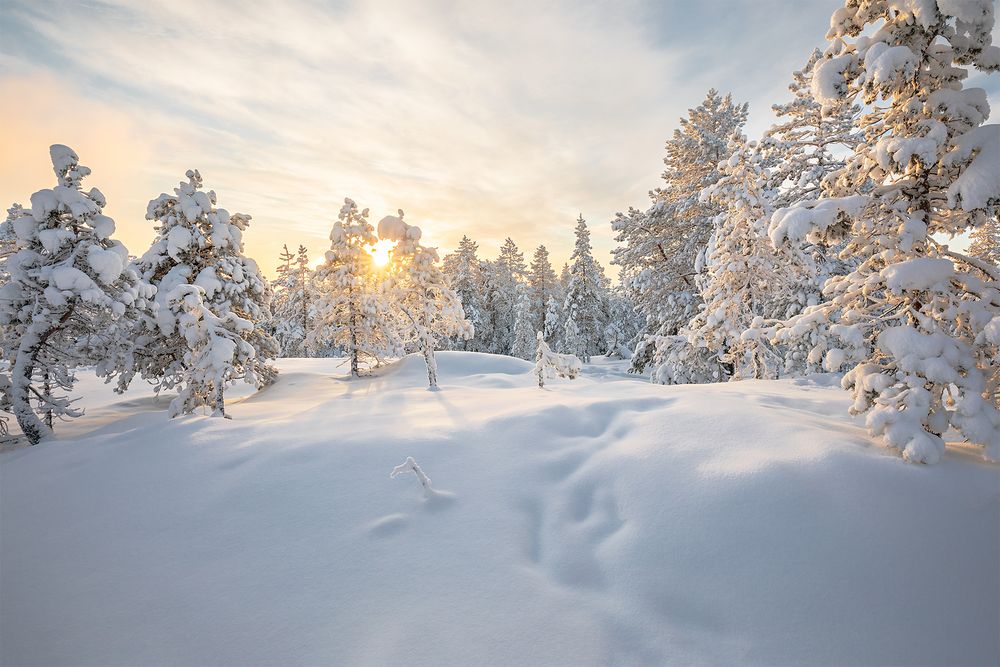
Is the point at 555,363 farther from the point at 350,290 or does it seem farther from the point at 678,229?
the point at 350,290

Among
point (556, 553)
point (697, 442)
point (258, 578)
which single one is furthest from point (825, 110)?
point (258, 578)

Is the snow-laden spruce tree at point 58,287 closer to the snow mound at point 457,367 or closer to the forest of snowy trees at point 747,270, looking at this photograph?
the forest of snowy trees at point 747,270

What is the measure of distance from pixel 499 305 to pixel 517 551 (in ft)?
142

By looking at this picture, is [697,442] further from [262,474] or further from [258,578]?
[262,474]

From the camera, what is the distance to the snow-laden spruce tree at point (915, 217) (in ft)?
13.7

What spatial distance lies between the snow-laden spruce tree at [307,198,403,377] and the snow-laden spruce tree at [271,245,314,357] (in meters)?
20.2

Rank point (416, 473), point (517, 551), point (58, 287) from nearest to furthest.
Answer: point (517, 551)
point (416, 473)
point (58, 287)

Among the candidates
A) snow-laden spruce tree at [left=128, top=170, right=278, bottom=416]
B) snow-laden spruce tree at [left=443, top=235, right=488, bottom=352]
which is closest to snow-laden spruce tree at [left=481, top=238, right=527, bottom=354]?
snow-laden spruce tree at [left=443, top=235, right=488, bottom=352]

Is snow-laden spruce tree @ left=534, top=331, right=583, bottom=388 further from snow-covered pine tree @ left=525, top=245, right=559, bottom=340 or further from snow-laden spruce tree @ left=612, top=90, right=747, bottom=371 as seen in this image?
snow-covered pine tree @ left=525, top=245, right=559, bottom=340

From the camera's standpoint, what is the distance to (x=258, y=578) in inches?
135

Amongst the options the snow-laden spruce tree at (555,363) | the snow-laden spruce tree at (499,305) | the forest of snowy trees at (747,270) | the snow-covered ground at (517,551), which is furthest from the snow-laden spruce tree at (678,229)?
the snow-laden spruce tree at (499,305)

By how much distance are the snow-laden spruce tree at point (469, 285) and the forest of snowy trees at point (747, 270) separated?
62.9 feet

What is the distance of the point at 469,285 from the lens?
4350cm

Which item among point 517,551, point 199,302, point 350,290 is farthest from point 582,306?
point 517,551
